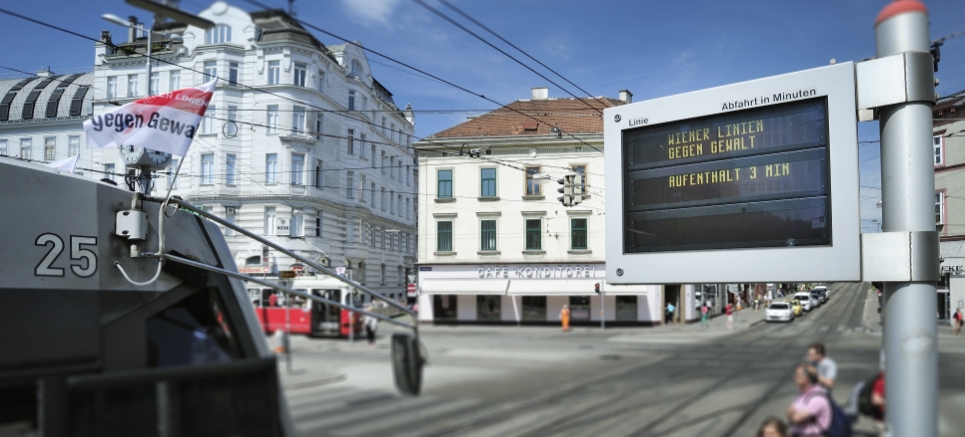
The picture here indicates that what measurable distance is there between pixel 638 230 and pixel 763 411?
6.44ft

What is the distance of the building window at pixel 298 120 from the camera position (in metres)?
3.68

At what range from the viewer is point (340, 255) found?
11.9ft

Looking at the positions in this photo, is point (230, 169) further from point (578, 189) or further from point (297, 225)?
point (578, 189)

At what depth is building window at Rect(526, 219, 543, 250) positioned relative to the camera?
349 cm

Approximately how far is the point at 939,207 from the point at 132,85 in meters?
4.46

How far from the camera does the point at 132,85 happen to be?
3.50 m

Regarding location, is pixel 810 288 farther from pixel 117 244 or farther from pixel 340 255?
pixel 117 244

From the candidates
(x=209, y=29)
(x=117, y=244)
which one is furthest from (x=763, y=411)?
(x=117, y=244)

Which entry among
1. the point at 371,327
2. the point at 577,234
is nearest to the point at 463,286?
the point at 371,327

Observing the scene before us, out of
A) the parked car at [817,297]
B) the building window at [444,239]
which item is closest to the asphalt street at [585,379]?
the parked car at [817,297]

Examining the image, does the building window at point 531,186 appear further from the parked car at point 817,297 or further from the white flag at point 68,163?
the white flag at point 68,163

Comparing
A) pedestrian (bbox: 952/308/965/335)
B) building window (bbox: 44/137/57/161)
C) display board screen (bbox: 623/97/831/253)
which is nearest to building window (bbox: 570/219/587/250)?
display board screen (bbox: 623/97/831/253)

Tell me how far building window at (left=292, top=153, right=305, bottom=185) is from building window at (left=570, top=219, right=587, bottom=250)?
1.68m

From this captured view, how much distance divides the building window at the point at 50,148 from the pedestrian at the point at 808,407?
398cm
